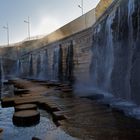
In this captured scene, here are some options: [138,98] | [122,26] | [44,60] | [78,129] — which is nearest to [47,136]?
[78,129]

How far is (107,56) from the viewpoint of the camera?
11.7 meters

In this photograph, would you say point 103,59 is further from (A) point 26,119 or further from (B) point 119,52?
(A) point 26,119

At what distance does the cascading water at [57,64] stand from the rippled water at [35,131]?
14471 millimetres

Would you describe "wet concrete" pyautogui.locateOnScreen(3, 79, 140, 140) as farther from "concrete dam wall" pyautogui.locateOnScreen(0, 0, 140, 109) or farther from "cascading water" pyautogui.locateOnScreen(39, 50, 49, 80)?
"cascading water" pyautogui.locateOnScreen(39, 50, 49, 80)

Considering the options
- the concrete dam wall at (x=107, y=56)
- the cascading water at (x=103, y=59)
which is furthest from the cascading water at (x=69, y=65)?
the cascading water at (x=103, y=59)

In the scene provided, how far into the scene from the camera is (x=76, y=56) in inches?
673

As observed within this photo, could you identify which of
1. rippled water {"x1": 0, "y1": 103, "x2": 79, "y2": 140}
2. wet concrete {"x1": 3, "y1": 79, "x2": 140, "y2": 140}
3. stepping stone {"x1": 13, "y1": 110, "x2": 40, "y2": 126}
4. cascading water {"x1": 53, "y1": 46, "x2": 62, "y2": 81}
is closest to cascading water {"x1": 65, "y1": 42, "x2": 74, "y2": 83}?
cascading water {"x1": 53, "y1": 46, "x2": 62, "y2": 81}

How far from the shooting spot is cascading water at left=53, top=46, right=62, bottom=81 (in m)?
20.7

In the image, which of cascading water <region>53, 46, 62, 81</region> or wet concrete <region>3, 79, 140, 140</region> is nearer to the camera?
wet concrete <region>3, 79, 140, 140</region>

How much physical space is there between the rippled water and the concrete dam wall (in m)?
2.86

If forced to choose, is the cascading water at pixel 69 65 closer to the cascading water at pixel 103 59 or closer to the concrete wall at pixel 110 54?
the concrete wall at pixel 110 54

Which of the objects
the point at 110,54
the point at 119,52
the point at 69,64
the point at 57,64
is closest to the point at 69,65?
the point at 69,64

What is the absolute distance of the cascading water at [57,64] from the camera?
816 inches

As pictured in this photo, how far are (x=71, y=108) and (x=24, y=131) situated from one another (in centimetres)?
202
